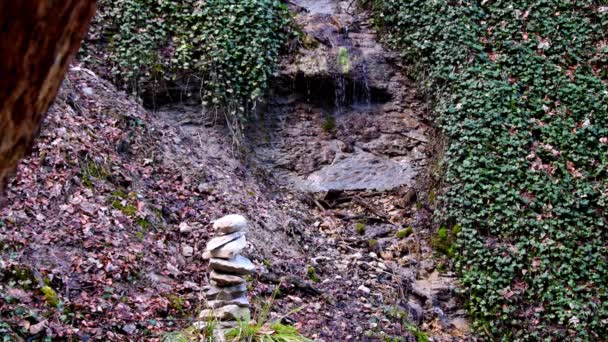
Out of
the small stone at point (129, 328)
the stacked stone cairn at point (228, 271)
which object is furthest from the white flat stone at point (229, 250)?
the small stone at point (129, 328)

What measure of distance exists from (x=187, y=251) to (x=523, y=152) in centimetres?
458

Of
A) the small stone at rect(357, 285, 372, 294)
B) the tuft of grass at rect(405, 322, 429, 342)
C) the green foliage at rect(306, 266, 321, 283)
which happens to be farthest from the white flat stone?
the tuft of grass at rect(405, 322, 429, 342)

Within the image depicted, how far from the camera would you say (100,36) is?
7883 millimetres

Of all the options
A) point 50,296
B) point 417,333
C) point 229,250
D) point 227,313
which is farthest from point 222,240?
point 417,333

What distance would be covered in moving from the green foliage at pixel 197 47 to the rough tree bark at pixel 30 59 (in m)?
6.87

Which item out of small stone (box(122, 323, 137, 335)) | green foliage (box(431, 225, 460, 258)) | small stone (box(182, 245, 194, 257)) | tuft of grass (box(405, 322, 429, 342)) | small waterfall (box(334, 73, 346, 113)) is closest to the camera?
small stone (box(122, 323, 137, 335))

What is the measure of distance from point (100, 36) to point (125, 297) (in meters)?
4.88

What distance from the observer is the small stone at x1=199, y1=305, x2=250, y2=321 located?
14.2 ft

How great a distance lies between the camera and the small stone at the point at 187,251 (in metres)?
5.36

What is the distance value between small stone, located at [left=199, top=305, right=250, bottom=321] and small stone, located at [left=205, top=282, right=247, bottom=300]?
107 mm

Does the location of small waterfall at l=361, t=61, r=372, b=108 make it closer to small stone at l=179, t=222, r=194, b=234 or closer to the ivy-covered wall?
the ivy-covered wall

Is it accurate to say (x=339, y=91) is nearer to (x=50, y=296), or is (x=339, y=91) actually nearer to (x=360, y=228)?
(x=360, y=228)

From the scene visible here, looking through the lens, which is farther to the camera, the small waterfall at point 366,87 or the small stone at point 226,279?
the small waterfall at point 366,87

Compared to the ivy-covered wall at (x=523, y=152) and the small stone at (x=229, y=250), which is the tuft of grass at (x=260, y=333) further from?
the ivy-covered wall at (x=523, y=152)
